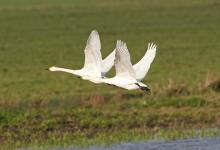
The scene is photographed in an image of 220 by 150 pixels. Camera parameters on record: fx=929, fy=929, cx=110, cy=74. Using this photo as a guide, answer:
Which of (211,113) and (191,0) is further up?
(191,0)

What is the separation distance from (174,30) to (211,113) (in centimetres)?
2243

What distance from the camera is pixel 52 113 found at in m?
15.4

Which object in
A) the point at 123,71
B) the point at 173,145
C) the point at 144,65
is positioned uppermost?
the point at 144,65

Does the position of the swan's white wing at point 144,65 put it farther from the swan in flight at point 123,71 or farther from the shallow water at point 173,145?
the shallow water at point 173,145

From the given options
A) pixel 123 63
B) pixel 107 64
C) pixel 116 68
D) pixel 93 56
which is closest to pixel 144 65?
pixel 107 64

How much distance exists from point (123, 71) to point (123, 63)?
0.09 meters

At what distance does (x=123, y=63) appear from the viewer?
987cm

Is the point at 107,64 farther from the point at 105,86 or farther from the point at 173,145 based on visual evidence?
the point at 105,86

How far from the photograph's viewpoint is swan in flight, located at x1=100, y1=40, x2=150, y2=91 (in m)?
9.61

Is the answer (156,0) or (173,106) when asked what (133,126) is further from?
(156,0)

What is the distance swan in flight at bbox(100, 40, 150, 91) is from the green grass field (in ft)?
12.0

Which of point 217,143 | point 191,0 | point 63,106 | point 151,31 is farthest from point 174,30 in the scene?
point 217,143

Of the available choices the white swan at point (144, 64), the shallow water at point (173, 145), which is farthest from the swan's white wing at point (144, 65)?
the shallow water at point (173, 145)

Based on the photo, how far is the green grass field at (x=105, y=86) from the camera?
14.4 m
